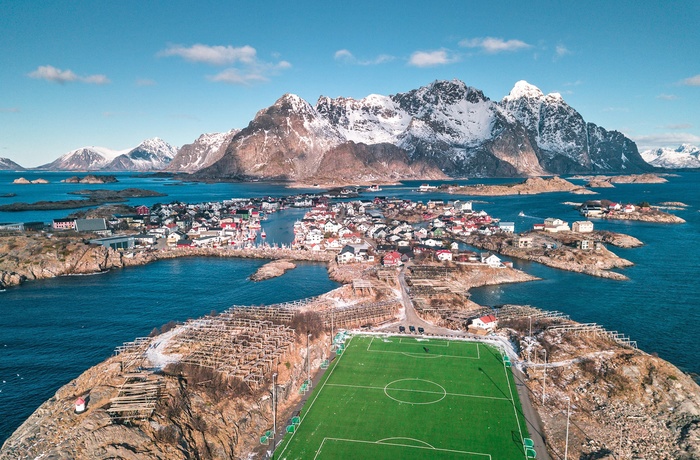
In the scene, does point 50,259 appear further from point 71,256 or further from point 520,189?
point 520,189

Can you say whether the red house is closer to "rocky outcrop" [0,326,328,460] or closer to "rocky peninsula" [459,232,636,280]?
"rocky peninsula" [459,232,636,280]

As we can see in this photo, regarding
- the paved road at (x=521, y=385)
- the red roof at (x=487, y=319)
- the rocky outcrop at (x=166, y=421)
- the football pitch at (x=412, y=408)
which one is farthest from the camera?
the red roof at (x=487, y=319)

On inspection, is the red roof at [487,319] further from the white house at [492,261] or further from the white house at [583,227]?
the white house at [583,227]

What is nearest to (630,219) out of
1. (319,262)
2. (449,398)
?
(319,262)

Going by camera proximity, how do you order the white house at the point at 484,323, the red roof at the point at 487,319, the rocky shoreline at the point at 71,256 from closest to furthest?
the white house at the point at 484,323, the red roof at the point at 487,319, the rocky shoreline at the point at 71,256

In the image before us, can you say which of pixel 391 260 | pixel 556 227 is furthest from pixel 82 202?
pixel 556 227

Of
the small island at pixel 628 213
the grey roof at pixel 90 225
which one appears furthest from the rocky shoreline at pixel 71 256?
the small island at pixel 628 213

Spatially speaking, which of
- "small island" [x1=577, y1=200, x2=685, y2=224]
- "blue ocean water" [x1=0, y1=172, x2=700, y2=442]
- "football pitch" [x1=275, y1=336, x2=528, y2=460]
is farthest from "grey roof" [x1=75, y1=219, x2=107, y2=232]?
"small island" [x1=577, y1=200, x2=685, y2=224]

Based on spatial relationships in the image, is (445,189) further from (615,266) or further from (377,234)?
(615,266)
